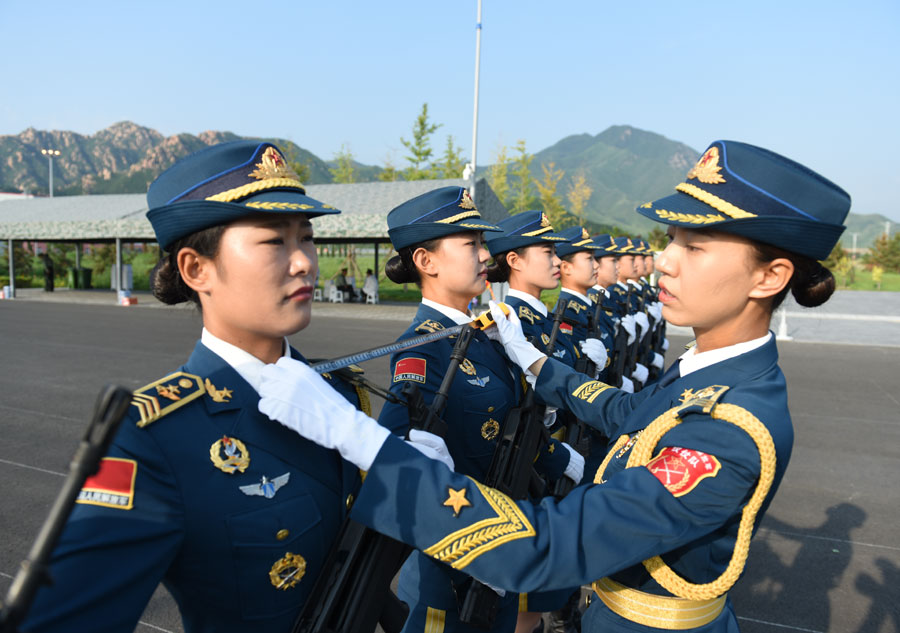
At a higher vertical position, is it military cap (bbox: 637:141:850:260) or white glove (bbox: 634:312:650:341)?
military cap (bbox: 637:141:850:260)

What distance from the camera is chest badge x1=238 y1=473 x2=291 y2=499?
132cm

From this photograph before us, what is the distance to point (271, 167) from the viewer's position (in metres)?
1.51

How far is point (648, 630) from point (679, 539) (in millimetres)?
436

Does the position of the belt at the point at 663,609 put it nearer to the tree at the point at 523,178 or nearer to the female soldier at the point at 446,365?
the female soldier at the point at 446,365

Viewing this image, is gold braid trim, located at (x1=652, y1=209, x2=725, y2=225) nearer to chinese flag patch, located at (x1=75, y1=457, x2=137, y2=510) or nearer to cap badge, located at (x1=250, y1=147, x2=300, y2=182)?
cap badge, located at (x1=250, y1=147, x2=300, y2=182)

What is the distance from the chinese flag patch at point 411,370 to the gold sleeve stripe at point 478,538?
1083mm

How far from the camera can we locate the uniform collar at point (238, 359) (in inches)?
58.7

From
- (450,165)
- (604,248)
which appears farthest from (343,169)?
(604,248)

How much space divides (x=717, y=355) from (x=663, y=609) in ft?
2.38

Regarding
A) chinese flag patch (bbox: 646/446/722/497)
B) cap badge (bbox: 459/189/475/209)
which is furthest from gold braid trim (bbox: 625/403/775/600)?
cap badge (bbox: 459/189/475/209)

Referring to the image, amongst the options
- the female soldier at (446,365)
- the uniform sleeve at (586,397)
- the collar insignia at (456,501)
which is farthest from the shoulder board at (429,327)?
the collar insignia at (456,501)

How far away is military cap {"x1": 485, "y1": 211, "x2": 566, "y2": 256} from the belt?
2.73 meters

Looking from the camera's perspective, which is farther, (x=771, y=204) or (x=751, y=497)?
(x=771, y=204)

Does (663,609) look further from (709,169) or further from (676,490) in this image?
(709,169)
